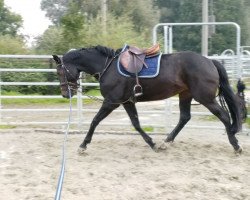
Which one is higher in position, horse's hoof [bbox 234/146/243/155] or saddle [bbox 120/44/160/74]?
saddle [bbox 120/44/160/74]

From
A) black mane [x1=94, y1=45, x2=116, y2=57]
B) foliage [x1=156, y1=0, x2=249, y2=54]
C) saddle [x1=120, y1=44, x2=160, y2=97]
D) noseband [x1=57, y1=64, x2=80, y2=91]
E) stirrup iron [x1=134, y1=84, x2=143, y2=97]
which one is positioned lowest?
foliage [x1=156, y1=0, x2=249, y2=54]

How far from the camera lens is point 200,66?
22.1 feet

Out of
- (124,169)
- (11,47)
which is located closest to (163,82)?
(124,169)

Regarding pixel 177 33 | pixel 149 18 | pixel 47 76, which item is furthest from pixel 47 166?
pixel 177 33

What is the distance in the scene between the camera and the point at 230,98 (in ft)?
23.0

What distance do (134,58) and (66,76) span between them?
42.7 inches

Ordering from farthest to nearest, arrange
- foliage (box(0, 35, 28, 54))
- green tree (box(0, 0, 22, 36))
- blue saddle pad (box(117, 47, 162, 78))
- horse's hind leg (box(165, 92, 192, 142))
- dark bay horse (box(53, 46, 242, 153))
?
green tree (box(0, 0, 22, 36))
foliage (box(0, 35, 28, 54))
horse's hind leg (box(165, 92, 192, 142))
blue saddle pad (box(117, 47, 162, 78))
dark bay horse (box(53, 46, 242, 153))

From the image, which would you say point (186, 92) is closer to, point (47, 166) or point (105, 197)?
point (47, 166)

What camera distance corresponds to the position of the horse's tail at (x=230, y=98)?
6.92 m

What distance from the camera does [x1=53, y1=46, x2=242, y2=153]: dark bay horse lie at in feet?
22.2

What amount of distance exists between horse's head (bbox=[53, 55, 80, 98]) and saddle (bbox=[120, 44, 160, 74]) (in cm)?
79

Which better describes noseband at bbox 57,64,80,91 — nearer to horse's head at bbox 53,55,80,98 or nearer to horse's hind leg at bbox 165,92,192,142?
horse's head at bbox 53,55,80,98

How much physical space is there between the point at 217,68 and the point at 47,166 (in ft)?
9.46

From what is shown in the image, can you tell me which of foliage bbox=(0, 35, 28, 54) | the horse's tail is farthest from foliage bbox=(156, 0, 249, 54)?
the horse's tail
